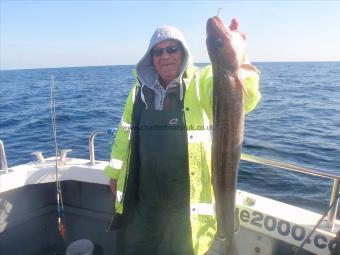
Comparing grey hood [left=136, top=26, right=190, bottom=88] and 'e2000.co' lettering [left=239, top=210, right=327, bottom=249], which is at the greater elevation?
grey hood [left=136, top=26, right=190, bottom=88]

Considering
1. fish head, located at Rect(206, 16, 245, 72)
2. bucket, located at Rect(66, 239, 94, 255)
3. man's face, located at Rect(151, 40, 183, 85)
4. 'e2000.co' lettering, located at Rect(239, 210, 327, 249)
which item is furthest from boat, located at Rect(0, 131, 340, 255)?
fish head, located at Rect(206, 16, 245, 72)

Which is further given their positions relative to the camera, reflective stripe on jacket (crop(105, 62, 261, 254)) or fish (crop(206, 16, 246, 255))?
reflective stripe on jacket (crop(105, 62, 261, 254))

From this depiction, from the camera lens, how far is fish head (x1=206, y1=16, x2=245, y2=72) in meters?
2.50

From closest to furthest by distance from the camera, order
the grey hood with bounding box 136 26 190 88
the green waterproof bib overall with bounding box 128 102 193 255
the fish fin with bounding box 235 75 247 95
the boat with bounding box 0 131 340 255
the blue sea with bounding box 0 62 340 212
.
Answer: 1. the fish fin with bounding box 235 75 247 95
2. the green waterproof bib overall with bounding box 128 102 193 255
3. the grey hood with bounding box 136 26 190 88
4. the boat with bounding box 0 131 340 255
5. the blue sea with bounding box 0 62 340 212

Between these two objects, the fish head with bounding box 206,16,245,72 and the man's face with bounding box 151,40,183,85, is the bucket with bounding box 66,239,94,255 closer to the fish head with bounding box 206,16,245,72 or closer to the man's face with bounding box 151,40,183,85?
the man's face with bounding box 151,40,183,85

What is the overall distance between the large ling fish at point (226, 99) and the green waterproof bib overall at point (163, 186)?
46cm

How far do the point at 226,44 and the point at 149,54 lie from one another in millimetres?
1350

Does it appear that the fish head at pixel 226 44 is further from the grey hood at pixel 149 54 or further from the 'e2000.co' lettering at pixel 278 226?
the 'e2000.co' lettering at pixel 278 226

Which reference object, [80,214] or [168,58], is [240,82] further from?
[80,214]

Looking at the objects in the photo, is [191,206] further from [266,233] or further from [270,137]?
[270,137]

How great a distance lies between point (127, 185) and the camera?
338cm

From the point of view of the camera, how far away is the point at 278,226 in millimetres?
3672

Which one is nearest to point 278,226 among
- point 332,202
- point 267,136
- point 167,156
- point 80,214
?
point 332,202

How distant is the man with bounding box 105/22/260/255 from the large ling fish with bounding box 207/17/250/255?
12.4 inches
